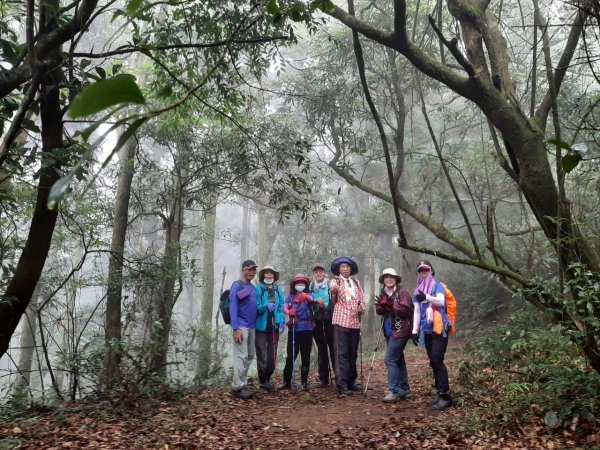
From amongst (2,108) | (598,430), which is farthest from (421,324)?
(2,108)

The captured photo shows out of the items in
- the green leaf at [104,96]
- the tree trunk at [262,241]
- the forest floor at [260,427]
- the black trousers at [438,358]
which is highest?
the tree trunk at [262,241]

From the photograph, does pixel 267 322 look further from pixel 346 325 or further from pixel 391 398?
pixel 391 398

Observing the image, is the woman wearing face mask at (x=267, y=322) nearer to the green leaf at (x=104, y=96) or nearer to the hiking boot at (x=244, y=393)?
the hiking boot at (x=244, y=393)

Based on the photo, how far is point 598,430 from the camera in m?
4.17

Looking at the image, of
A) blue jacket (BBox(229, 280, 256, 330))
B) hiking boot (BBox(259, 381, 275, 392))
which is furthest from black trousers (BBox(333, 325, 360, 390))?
blue jacket (BBox(229, 280, 256, 330))

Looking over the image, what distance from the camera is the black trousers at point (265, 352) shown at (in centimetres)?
785

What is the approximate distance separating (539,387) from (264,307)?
13.4 feet

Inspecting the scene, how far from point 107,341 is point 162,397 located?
3.61ft

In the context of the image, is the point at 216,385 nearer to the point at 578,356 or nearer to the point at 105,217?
the point at 105,217

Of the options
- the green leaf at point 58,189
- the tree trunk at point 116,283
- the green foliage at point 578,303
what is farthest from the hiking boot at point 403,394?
the green leaf at point 58,189

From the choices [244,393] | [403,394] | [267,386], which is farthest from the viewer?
[267,386]

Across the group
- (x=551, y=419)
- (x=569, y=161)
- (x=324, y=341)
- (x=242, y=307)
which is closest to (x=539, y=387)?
(x=551, y=419)

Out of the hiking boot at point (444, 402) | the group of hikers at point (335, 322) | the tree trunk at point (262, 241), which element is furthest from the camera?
the tree trunk at point (262, 241)

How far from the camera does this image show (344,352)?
764 cm
